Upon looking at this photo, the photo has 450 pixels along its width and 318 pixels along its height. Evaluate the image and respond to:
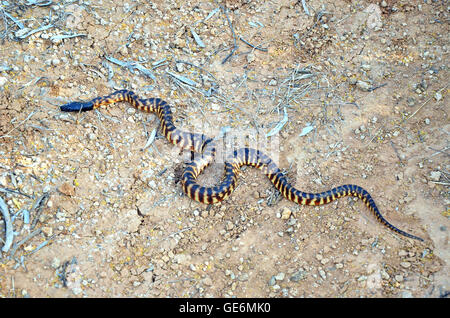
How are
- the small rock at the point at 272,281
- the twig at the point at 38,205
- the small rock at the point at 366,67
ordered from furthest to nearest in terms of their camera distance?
1. the small rock at the point at 366,67
2. the twig at the point at 38,205
3. the small rock at the point at 272,281

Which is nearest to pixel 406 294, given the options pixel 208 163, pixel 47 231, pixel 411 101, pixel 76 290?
pixel 411 101

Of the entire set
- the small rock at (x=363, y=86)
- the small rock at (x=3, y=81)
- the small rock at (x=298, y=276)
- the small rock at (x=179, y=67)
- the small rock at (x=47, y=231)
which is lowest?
the small rock at (x=47, y=231)

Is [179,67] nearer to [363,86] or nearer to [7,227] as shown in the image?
[363,86]

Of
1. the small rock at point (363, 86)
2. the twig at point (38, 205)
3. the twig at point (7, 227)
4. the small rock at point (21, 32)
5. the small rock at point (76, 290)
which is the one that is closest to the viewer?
the small rock at point (76, 290)

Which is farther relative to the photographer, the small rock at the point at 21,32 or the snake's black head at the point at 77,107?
the small rock at the point at 21,32

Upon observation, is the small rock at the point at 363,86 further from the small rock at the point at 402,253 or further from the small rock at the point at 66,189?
the small rock at the point at 66,189

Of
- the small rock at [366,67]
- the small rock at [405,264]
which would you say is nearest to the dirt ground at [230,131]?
the small rock at [405,264]
